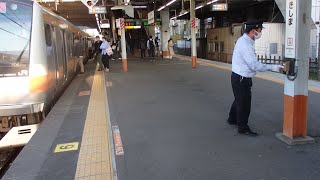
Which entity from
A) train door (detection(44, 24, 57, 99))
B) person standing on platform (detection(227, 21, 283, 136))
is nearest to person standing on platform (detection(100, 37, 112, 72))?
train door (detection(44, 24, 57, 99))

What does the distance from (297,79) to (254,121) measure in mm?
1452

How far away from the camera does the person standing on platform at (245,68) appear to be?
5.05 meters

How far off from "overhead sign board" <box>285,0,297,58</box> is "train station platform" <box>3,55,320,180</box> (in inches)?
48.4

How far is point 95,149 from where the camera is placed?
4969mm

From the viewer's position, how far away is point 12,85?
634 cm

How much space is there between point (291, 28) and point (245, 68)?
81cm

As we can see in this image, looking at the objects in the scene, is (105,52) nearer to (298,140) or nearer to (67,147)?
(67,147)

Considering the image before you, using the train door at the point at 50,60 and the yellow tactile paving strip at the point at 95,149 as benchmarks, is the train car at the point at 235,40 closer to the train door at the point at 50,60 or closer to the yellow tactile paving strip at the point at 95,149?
the train door at the point at 50,60

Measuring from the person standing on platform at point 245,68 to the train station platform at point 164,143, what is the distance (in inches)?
Result: 13.2

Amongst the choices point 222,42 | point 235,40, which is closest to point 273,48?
point 235,40

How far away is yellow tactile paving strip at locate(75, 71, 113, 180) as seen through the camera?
13.6 feet

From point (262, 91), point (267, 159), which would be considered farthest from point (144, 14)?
point (267, 159)

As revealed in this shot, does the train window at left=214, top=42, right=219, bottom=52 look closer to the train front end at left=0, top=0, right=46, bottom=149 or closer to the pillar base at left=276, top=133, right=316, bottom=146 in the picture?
the train front end at left=0, top=0, right=46, bottom=149

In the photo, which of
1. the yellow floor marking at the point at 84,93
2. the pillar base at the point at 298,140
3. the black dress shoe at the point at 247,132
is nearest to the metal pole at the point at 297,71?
the pillar base at the point at 298,140
